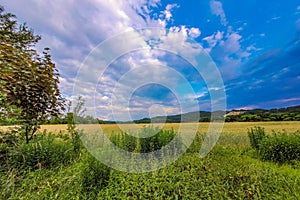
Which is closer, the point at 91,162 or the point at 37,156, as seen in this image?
the point at 91,162

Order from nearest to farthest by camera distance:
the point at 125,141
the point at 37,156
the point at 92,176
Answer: the point at 92,176 < the point at 37,156 < the point at 125,141

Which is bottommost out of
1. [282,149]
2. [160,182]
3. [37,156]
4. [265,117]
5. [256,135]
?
[160,182]

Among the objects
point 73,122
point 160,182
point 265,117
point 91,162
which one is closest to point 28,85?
point 73,122

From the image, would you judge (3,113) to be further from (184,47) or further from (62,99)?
(184,47)

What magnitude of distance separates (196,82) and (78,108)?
121 inches

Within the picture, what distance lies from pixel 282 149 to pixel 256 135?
1.03m

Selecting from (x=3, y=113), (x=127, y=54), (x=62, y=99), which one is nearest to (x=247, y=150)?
(x=127, y=54)

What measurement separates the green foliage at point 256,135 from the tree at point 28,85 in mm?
5511

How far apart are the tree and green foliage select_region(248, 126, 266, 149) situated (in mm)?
5511

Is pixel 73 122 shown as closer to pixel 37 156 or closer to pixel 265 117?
pixel 37 156

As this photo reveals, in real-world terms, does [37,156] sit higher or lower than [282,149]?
lower

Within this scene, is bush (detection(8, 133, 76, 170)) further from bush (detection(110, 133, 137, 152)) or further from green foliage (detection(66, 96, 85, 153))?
bush (detection(110, 133, 137, 152))

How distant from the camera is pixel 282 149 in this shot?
4.78 m

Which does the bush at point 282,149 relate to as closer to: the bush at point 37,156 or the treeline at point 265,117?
the bush at point 37,156
